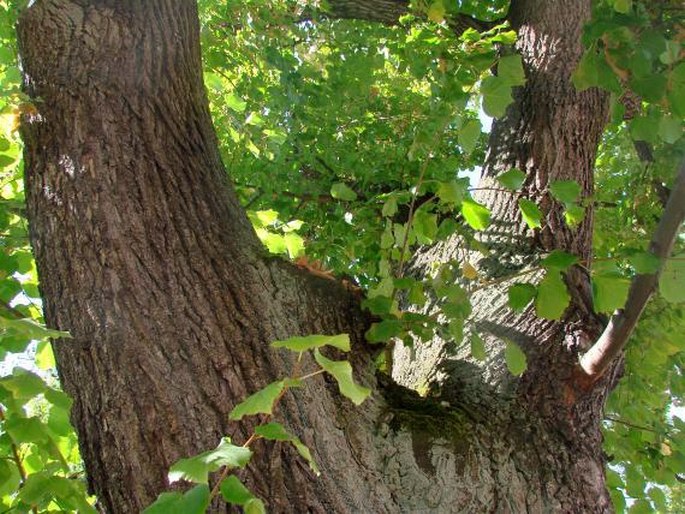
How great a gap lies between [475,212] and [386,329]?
41cm

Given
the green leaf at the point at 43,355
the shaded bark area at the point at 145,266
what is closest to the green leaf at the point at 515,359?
the shaded bark area at the point at 145,266

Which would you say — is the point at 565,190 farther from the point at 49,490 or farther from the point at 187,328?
the point at 49,490

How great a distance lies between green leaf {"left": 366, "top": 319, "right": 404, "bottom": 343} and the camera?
6.40 ft

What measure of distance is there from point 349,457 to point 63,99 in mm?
1217

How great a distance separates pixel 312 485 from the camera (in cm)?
159

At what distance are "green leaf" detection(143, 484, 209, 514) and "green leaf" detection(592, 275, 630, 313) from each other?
1.10 m

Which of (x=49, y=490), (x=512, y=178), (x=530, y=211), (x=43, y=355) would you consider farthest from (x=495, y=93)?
(x=43, y=355)

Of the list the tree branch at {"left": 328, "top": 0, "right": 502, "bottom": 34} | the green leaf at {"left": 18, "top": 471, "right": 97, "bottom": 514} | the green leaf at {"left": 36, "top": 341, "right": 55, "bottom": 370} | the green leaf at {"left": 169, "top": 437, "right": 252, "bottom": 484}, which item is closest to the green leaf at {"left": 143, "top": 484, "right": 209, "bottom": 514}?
the green leaf at {"left": 169, "top": 437, "right": 252, "bottom": 484}

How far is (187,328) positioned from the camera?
165 centimetres

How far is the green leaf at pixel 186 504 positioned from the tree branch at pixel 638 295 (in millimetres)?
1119

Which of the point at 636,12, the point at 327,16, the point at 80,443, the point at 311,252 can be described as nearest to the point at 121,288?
the point at 80,443

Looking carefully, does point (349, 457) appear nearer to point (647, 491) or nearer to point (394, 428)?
point (394, 428)

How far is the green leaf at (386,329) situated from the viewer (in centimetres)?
195

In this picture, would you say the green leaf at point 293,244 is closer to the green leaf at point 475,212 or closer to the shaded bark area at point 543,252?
the shaded bark area at point 543,252
